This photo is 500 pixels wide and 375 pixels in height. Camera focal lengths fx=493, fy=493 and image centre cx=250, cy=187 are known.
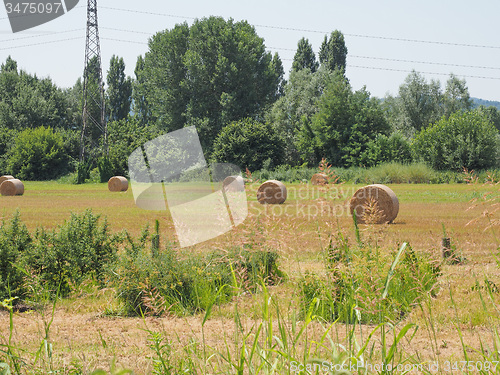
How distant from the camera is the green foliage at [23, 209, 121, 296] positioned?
6.49 metres

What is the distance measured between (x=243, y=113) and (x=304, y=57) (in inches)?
416

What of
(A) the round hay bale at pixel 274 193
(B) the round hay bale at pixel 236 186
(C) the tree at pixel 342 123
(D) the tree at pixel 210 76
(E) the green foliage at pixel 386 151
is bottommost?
(A) the round hay bale at pixel 274 193

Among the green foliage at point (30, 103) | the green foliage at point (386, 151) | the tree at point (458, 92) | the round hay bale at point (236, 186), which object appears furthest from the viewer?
the tree at point (458, 92)

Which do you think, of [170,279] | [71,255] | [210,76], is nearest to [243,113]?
[210,76]

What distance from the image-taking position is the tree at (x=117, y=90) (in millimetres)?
56562

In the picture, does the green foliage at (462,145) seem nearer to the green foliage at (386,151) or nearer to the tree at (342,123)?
the green foliage at (386,151)

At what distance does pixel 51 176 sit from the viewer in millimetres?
45062

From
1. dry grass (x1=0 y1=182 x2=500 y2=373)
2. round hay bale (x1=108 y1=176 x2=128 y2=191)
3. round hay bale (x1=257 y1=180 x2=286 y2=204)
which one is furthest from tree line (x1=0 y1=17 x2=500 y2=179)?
dry grass (x1=0 y1=182 x2=500 y2=373)

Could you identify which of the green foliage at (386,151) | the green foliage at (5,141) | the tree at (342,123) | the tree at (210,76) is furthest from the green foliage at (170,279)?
the green foliage at (5,141)

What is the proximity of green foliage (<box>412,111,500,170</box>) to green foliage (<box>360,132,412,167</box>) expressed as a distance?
221 cm

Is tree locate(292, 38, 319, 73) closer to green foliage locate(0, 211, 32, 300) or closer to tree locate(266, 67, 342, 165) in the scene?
tree locate(266, 67, 342, 165)

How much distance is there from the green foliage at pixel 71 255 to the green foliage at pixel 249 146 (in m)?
31.9

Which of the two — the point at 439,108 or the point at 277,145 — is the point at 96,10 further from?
the point at 439,108

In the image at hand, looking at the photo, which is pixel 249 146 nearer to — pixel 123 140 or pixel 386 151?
pixel 386 151
